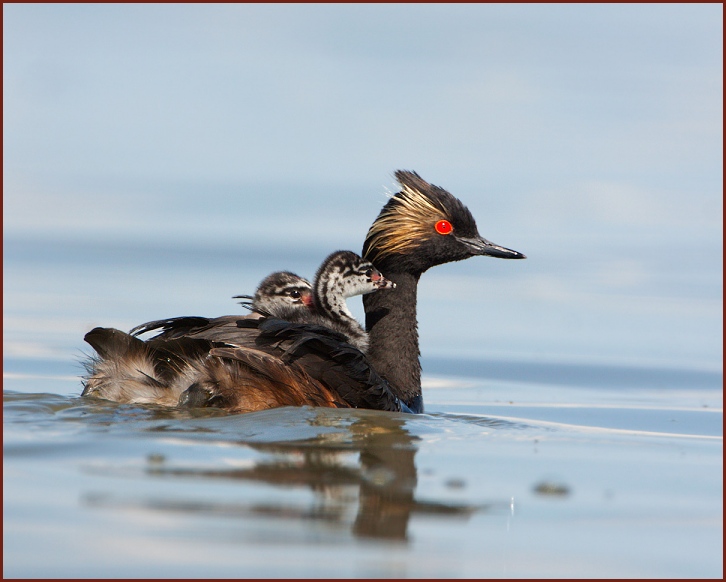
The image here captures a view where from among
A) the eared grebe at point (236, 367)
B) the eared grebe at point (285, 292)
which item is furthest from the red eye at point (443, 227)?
the eared grebe at point (236, 367)

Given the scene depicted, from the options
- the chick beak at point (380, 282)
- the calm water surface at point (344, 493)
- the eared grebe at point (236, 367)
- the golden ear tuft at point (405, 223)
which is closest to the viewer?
the calm water surface at point (344, 493)

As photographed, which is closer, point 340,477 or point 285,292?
point 340,477

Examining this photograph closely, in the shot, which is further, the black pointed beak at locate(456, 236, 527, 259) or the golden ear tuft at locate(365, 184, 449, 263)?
the black pointed beak at locate(456, 236, 527, 259)

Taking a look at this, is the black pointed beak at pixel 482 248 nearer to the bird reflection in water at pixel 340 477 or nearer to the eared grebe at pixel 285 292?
the eared grebe at pixel 285 292

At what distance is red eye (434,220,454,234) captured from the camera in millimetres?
8055

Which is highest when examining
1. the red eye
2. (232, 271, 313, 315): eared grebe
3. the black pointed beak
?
the red eye

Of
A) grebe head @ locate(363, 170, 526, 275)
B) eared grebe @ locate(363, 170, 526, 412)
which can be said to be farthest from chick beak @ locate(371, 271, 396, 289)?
grebe head @ locate(363, 170, 526, 275)

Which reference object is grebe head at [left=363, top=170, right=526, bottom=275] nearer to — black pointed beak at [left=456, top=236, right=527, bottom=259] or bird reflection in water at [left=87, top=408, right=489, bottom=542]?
black pointed beak at [left=456, top=236, right=527, bottom=259]

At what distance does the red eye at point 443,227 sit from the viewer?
8.05 m

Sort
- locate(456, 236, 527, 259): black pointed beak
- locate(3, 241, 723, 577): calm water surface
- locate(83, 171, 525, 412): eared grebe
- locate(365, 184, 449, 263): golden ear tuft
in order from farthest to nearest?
locate(456, 236, 527, 259): black pointed beak
locate(365, 184, 449, 263): golden ear tuft
locate(83, 171, 525, 412): eared grebe
locate(3, 241, 723, 577): calm water surface

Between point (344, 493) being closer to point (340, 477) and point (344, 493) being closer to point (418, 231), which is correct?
point (340, 477)

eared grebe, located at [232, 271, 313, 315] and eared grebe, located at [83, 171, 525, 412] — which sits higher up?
eared grebe, located at [232, 271, 313, 315]

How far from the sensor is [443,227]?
809 cm

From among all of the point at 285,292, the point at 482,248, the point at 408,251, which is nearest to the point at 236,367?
the point at 285,292
